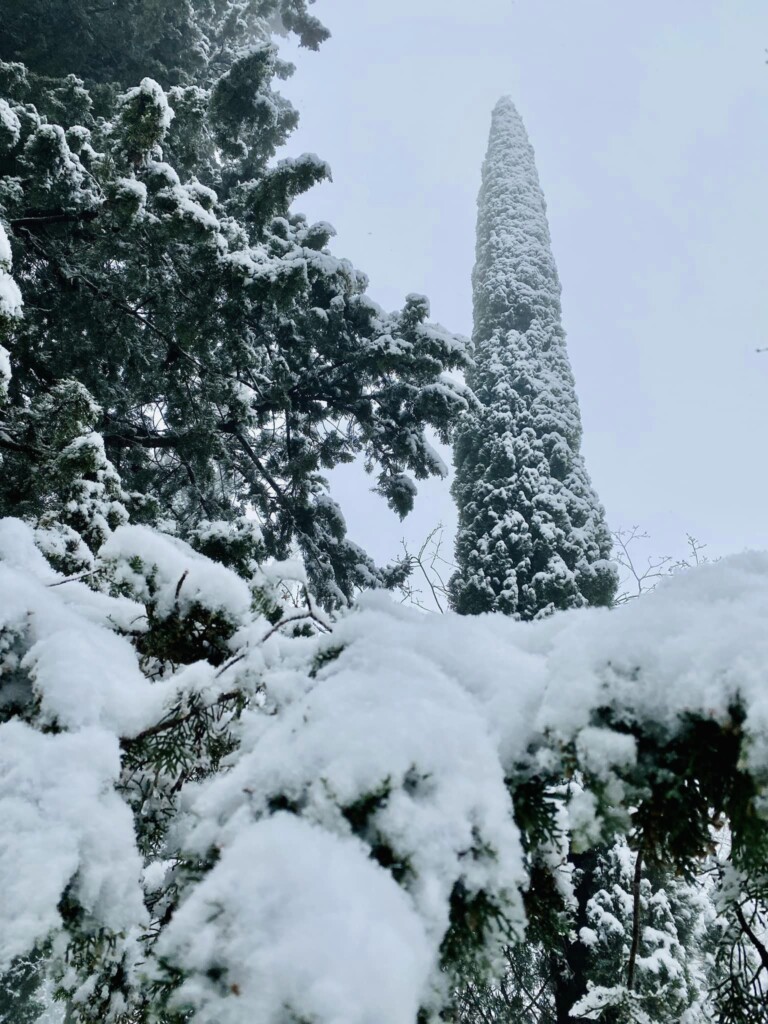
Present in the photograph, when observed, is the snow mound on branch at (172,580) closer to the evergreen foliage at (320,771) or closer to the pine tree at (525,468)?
the evergreen foliage at (320,771)

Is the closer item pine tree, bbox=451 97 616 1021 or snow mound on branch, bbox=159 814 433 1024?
snow mound on branch, bbox=159 814 433 1024

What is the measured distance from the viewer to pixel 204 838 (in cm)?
86

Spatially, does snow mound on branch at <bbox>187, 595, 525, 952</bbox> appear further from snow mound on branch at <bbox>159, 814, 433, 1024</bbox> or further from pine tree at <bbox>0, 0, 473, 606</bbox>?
pine tree at <bbox>0, 0, 473, 606</bbox>

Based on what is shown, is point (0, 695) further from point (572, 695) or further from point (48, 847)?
point (572, 695)

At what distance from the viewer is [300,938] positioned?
2.06ft

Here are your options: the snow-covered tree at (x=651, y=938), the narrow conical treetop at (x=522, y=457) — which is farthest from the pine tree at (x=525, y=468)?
the snow-covered tree at (x=651, y=938)

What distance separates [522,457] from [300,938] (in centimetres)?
888

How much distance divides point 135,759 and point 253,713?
1.07ft

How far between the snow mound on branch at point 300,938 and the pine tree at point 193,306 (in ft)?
12.9

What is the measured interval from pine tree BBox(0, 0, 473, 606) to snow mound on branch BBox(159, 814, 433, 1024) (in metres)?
3.94

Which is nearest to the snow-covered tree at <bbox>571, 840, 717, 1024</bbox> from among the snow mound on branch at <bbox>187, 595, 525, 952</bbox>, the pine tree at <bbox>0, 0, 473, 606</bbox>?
the pine tree at <bbox>0, 0, 473, 606</bbox>

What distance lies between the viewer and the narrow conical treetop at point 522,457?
7949 millimetres

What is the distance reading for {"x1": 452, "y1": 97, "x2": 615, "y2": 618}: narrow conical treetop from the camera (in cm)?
Result: 795

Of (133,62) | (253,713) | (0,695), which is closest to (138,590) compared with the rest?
(0,695)
